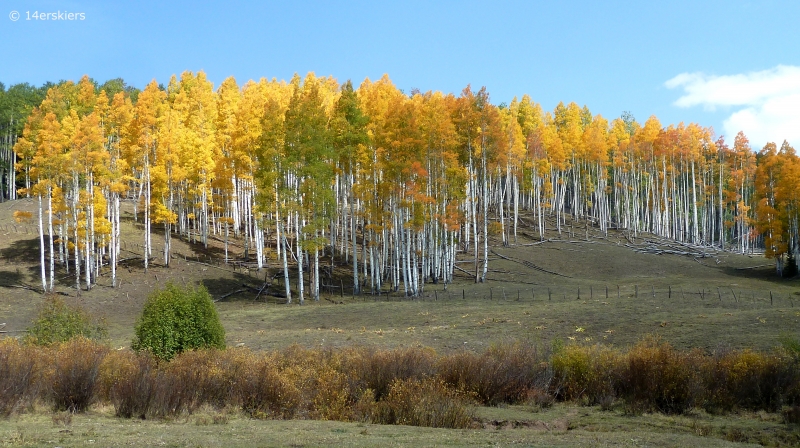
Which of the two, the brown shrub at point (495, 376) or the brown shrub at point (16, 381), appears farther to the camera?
the brown shrub at point (495, 376)

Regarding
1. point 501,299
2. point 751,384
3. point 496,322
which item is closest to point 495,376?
point 751,384

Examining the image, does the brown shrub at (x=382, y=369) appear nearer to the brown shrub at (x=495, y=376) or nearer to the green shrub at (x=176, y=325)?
the brown shrub at (x=495, y=376)

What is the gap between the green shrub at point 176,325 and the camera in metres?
22.5

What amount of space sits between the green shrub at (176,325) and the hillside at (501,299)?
4.20 m

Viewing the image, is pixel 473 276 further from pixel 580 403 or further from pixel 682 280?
pixel 580 403

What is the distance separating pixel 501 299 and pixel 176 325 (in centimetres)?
2269

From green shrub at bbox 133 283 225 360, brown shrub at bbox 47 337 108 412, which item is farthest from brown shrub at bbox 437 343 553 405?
brown shrub at bbox 47 337 108 412

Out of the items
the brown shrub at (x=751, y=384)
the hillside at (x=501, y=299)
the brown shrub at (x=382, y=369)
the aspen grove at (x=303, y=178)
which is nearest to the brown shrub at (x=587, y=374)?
the brown shrub at (x=751, y=384)

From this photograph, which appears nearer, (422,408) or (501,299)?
(422,408)

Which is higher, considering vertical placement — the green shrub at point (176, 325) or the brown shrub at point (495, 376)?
the green shrub at point (176, 325)

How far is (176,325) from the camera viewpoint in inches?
901

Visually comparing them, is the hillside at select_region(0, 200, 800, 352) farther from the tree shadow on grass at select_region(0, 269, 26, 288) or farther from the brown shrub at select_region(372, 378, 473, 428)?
the brown shrub at select_region(372, 378, 473, 428)

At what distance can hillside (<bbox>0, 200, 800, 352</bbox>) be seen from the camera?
91.6 ft

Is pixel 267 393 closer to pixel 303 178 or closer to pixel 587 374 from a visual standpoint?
pixel 587 374
